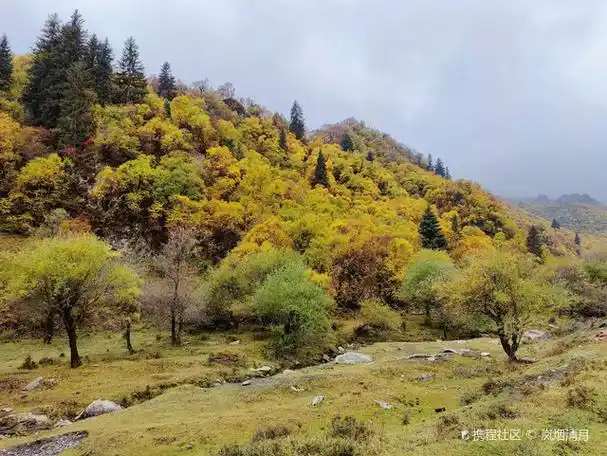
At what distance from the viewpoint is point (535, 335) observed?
60.9 metres

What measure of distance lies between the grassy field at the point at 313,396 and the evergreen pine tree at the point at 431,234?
197ft

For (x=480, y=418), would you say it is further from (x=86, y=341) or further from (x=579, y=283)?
(x=579, y=283)

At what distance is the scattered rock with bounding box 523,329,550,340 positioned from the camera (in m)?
59.2

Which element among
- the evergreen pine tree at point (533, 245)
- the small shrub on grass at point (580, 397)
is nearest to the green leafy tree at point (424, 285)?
the small shrub on grass at point (580, 397)

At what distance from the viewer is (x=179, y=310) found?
50.8m

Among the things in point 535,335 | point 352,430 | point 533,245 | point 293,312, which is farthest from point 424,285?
point 533,245

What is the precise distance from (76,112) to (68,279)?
67176 millimetres

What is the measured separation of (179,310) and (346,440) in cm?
3841

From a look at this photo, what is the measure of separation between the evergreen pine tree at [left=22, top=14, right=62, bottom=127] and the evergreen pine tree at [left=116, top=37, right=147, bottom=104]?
48.7 feet

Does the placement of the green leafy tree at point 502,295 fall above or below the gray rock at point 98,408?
above

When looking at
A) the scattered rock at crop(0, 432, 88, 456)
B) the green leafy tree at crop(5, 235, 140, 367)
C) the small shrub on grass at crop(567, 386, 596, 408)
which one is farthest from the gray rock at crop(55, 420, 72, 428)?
the small shrub on grass at crop(567, 386, 596, 408)

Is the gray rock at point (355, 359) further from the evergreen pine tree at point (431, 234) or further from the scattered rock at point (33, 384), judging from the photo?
the evergreen pine tree at point (431, 234)

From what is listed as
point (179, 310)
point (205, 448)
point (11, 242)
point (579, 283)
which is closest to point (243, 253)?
point (179, 310)

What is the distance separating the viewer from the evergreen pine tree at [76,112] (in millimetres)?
90500
